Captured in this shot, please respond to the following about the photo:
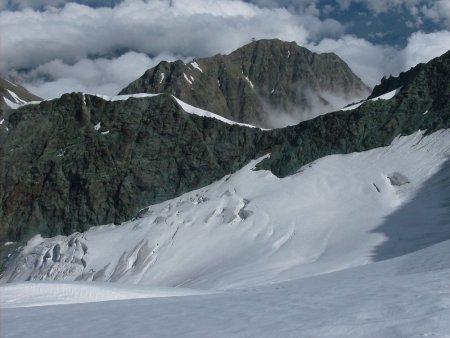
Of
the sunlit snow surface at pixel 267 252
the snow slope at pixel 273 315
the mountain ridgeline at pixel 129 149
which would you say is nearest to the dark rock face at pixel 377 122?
the mountain ridgeline at pixel 129 149

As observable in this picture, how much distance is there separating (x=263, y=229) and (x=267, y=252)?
3.79 metres

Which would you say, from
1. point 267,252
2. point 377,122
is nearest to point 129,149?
point 267,252

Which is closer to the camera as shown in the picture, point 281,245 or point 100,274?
point 281,245

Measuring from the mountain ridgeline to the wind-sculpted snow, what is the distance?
191 cm

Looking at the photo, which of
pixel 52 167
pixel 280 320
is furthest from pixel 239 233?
pixel 280 320

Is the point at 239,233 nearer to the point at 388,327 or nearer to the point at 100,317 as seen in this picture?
the point at 100,317

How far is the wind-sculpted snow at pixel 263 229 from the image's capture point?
112ft

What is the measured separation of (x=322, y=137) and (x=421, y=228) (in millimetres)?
16167

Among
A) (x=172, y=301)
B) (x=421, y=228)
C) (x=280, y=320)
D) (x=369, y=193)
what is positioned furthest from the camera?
(x=369, y=193)

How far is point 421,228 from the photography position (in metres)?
33.6

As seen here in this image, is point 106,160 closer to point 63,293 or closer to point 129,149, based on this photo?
point 129,149

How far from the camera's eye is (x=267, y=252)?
3691 cm

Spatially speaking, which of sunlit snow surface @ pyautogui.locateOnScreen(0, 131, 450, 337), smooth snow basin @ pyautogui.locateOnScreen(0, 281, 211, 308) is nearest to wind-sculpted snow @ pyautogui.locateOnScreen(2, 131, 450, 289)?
sunlit snow surface @ pyautogui.locateOnScreen(0, 131, 450, 337)

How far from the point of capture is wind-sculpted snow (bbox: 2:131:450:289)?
34250 mm
